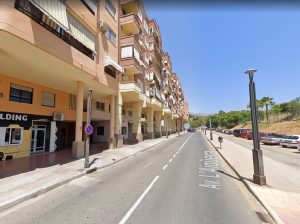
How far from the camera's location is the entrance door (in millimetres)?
14648

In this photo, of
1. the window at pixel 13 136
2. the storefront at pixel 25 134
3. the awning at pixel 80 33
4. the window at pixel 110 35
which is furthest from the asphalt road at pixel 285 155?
the window at pixel 13 136

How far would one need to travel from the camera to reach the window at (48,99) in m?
15.1

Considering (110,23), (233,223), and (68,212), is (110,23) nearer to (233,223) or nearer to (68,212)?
(68,212)

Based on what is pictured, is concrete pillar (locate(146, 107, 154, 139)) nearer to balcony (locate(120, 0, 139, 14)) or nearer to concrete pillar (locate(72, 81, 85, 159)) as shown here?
balcony (locate(120, 0, 139, 14))

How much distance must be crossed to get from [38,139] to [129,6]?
20320mm

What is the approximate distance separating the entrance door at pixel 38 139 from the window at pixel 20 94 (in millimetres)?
2500

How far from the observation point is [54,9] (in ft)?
27.9

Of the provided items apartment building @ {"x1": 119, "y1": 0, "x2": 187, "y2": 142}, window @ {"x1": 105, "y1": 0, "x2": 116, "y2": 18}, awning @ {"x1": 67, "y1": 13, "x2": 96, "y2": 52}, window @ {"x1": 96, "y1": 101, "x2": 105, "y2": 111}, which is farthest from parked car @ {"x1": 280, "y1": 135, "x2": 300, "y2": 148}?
window @ {"x1": 105, "y1": 0, "x2": 116, "y2": 18}

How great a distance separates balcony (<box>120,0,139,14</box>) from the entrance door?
18.3 m

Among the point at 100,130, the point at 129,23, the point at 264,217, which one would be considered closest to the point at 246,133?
the point at 100,130

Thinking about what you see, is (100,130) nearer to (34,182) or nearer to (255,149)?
(34,182)

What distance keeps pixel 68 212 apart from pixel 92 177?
3886 millimetres

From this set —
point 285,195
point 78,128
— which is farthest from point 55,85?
point 285,195

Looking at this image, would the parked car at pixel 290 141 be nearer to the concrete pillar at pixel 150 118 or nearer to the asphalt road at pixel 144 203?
the asphalt road at pixel 144 203
